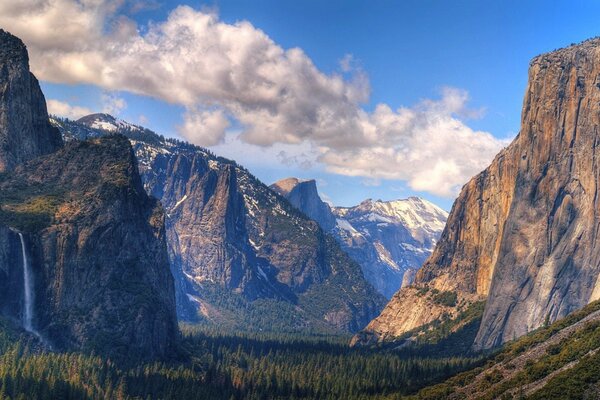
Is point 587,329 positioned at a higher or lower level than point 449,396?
higher

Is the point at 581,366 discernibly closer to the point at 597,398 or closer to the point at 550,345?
the point at 597,398

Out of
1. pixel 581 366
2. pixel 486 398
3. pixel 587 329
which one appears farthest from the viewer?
pixel 587 329

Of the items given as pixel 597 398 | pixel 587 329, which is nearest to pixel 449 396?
pixel 587 329

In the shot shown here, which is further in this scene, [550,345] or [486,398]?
[550,345]

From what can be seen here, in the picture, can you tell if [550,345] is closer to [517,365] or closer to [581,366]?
[517,365]

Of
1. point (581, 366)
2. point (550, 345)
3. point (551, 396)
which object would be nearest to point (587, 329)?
point (550, 345)

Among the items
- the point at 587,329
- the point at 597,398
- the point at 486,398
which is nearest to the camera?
the point at 597,398

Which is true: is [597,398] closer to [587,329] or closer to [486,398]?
[486,398]

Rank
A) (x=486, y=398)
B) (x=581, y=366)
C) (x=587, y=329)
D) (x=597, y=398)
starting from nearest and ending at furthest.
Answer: (x=597, y=398) < (x=581, y=366) < (x=486, y=398) < (x=587, y=329)

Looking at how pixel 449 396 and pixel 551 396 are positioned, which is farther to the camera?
pixel 449 396
